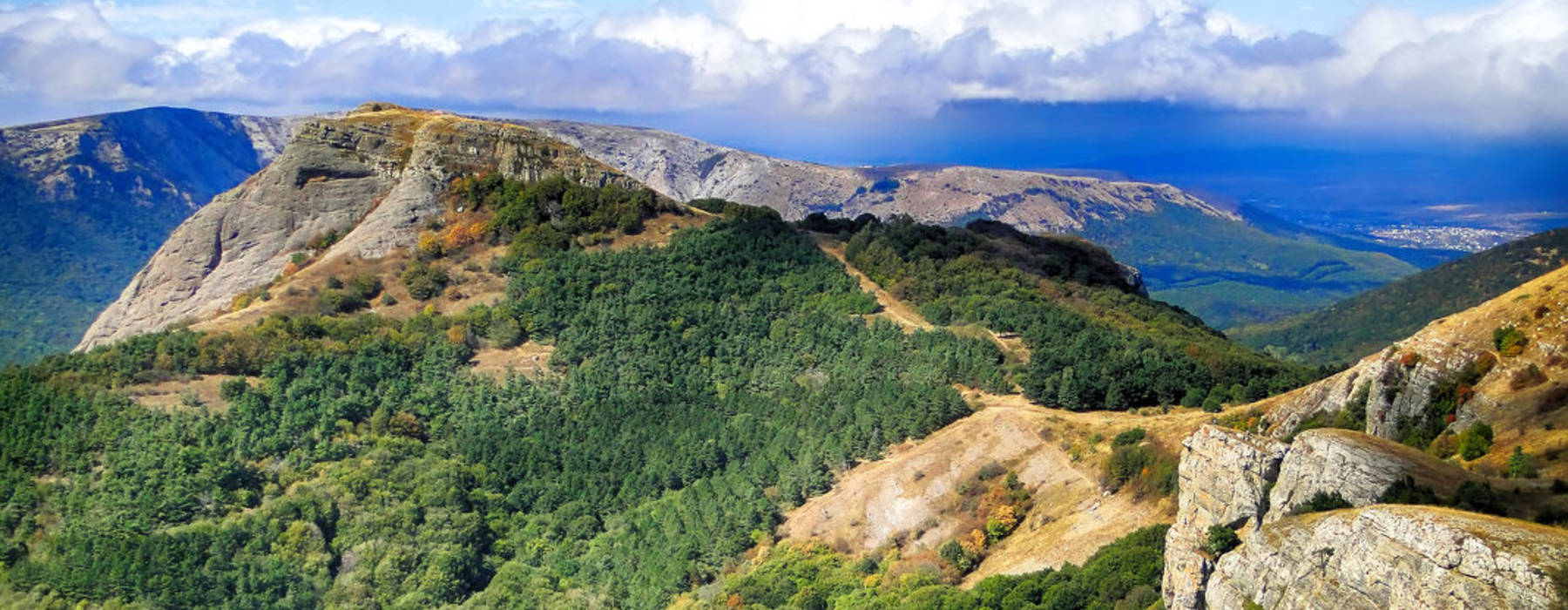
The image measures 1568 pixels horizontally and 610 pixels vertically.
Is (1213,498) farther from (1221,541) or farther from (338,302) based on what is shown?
(338,302)

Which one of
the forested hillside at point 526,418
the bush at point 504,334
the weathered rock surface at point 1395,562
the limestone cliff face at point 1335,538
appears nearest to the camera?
the weathered rock surface at point 1395,562

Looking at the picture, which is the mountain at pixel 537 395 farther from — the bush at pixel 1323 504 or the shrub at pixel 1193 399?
the bush at pixel 1323 504

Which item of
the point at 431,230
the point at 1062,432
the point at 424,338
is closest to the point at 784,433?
the point at 1062,432

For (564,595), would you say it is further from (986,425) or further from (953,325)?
(953,325)

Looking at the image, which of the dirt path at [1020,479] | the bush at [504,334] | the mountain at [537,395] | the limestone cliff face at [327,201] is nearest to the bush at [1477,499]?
the mountain at [537,395]

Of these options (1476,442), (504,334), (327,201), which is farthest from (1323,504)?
(327,201)

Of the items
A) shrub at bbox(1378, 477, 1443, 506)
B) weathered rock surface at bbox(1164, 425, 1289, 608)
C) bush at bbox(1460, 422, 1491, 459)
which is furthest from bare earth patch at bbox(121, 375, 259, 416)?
bush at bbox(1460, 422, 1491, 459)
